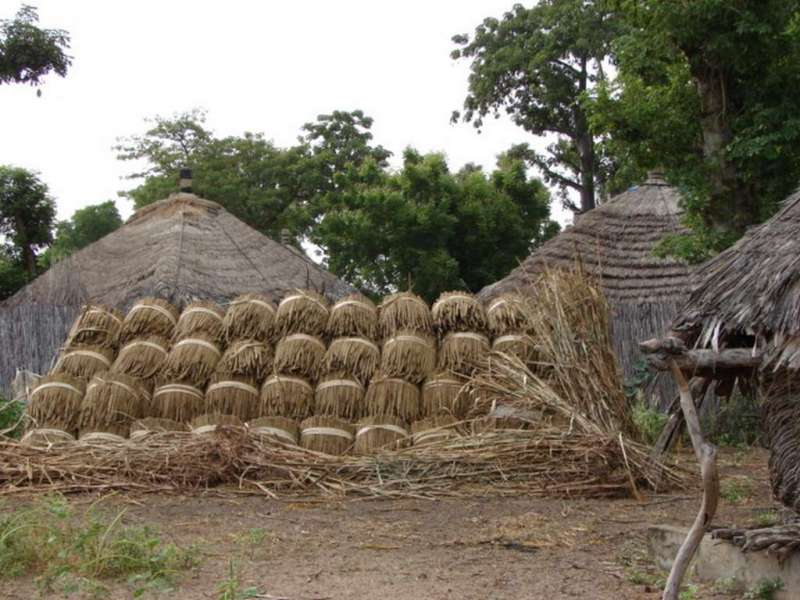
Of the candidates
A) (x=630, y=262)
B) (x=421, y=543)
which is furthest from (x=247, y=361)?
(x=630, y=262)

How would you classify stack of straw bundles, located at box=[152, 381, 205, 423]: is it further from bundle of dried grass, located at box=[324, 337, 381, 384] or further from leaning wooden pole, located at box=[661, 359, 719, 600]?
leaning wooden pole, located at box=[661, 359, 719, 600]

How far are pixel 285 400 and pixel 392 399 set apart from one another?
0.88 m

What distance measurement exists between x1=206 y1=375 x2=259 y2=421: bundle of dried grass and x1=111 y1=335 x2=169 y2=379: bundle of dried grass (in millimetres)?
539

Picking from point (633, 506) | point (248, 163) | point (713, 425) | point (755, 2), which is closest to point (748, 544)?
point (633, 506)

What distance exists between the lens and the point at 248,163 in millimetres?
30516

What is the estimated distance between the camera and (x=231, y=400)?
8.84 meters

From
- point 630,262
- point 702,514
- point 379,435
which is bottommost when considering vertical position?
point 702,514

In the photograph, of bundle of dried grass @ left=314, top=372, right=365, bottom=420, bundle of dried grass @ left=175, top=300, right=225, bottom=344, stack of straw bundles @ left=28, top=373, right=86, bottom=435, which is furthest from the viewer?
bundle of dried grass @ left=175, top=300, right=225, bottom=344

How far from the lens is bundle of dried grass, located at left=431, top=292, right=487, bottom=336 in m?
9.20

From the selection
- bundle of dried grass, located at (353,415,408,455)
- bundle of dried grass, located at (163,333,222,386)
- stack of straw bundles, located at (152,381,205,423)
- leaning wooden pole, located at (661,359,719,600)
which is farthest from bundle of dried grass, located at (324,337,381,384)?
leaning wooden pole, located at (661,359,719,600)

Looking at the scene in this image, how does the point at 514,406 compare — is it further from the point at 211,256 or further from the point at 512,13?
the point at 512,13

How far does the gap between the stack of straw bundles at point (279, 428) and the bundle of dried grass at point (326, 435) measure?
7 cm

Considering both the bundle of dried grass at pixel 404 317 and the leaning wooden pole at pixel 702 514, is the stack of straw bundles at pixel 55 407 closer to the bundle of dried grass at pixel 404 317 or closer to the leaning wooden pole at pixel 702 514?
the bundle of dried grass at pixel 404 317

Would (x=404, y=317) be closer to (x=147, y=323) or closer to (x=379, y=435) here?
(x=379, y=435)
